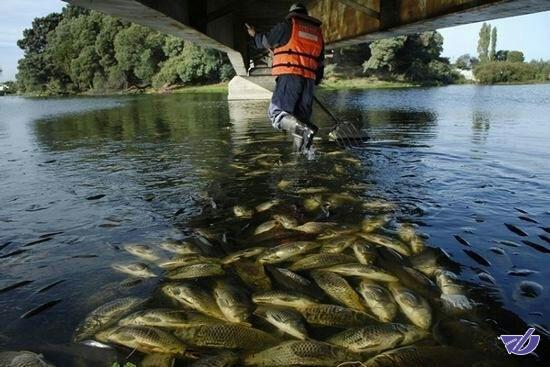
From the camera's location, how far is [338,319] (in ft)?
16.4

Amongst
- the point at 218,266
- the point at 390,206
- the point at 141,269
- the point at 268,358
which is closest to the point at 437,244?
the point at 390,206

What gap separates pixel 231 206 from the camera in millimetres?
9344

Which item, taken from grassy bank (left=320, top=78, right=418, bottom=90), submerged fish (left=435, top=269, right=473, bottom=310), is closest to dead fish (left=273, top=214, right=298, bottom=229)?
submerged fish (left=435, top=269, right=473, bottom=310)

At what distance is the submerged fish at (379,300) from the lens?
16.5 ft

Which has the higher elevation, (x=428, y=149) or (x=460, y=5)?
(x=460, y=5)

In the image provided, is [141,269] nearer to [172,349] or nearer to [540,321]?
[172,349]

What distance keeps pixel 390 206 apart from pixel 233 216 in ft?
10.1

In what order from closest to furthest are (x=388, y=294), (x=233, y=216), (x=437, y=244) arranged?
(x=388, y=294)
(x=437, y=244)
(x=233, y=216)

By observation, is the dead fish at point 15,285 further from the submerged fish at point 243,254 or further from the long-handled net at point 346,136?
the long-handled net at point 346,136

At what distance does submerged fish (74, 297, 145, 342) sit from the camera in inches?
194

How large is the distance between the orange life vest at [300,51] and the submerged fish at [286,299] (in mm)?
6573

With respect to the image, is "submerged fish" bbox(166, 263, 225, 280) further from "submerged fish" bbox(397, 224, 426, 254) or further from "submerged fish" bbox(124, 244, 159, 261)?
"submerged fish" bbox(397, 224, 426, 254)

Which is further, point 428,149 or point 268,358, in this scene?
point 428,149

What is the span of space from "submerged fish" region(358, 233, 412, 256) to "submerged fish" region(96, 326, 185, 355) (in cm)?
356
